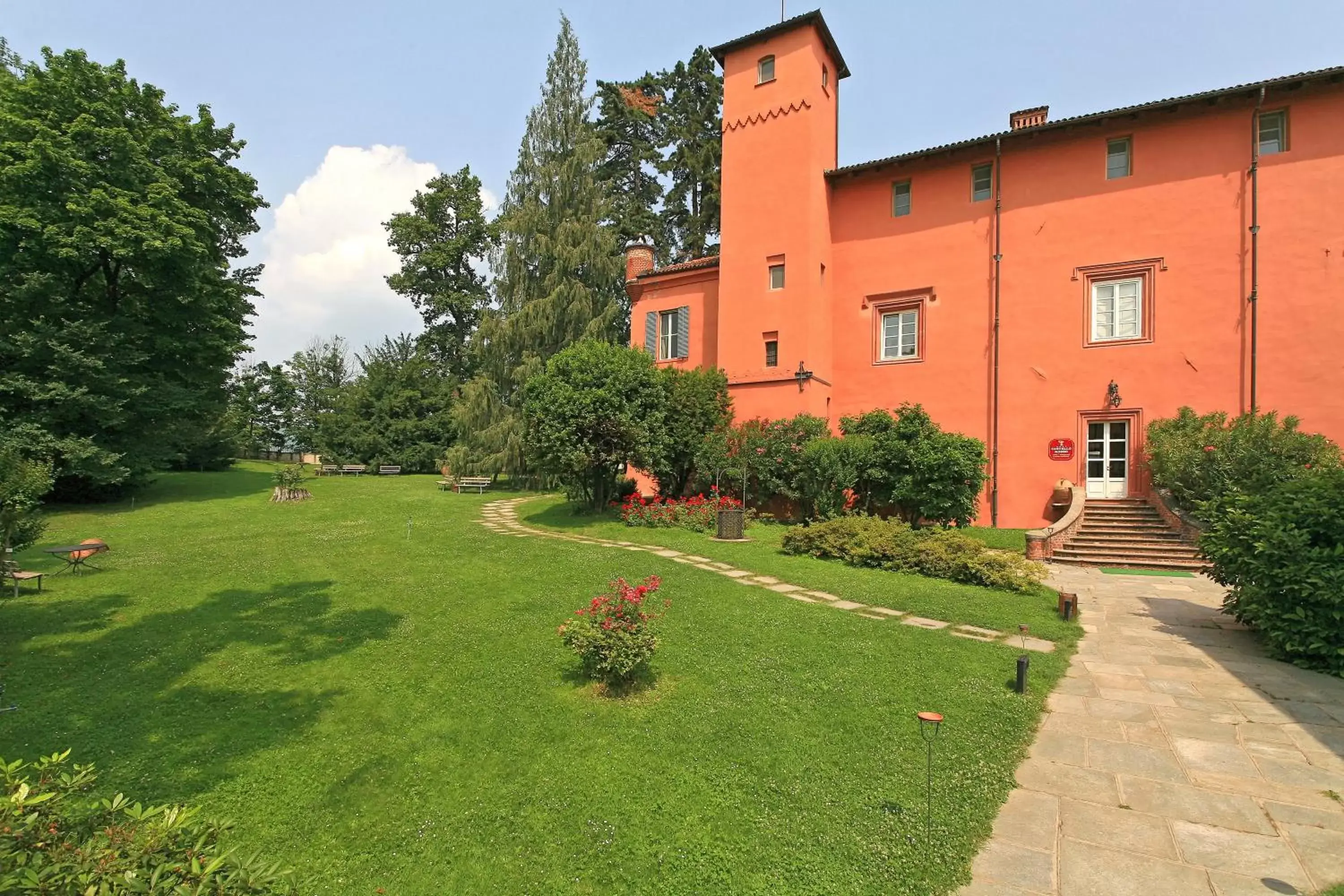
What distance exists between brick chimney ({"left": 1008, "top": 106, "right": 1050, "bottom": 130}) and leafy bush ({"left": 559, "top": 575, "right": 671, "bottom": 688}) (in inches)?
707

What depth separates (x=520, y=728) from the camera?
4.23 m

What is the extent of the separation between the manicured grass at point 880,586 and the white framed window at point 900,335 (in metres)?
7.00

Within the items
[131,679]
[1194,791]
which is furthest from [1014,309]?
[131,679]

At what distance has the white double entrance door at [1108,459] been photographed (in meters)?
13.9

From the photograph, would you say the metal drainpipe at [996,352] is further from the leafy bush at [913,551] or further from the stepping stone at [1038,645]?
the stepping stone at [1038,645]

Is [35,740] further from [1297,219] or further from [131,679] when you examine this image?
[1297,219]

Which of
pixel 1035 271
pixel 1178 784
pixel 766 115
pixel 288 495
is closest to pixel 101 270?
pixel 288 495

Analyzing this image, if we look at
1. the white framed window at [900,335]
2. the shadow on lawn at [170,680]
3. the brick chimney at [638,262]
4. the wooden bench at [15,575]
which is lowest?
the shadow on lawn at [170,680]

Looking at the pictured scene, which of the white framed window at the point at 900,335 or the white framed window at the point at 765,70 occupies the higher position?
the white framed window at the point at 765,70

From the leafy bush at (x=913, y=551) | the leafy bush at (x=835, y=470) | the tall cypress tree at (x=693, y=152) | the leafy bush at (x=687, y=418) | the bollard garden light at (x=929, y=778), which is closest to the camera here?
the bollard garden light at (x=929, y=778)

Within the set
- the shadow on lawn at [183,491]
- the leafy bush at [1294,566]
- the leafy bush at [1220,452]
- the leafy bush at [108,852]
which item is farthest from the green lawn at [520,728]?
the shadow on lawn at [183,491]

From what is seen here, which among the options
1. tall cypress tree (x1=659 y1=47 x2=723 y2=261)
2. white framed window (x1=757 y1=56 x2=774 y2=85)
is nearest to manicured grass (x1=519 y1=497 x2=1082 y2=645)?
white framed window (x1=757 y1=56 x2=774 y2=85)

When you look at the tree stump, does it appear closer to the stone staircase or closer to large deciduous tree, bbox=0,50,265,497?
large deciduous tree, bbox=0,50,265,497

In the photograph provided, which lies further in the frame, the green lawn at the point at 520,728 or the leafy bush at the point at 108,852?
the green lawn at the point at 520,728
